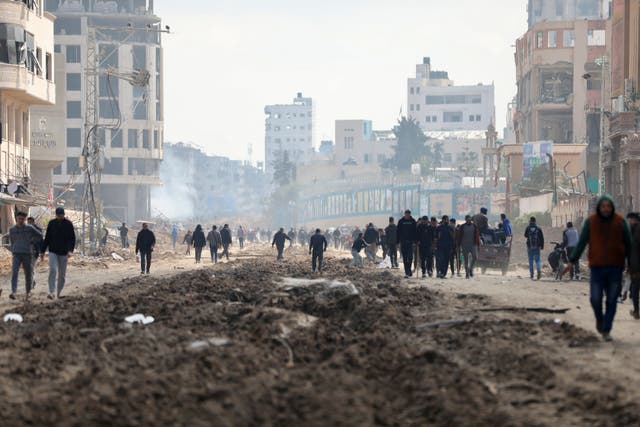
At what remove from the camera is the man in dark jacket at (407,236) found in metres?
25.2

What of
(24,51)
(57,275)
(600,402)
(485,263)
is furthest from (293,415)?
(24,51)

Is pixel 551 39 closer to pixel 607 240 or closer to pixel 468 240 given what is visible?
pixel 468 240

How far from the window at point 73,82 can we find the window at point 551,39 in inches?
1907

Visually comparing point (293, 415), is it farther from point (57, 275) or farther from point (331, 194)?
point (331, 194)

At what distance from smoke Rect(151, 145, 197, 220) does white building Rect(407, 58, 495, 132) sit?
1524 inches

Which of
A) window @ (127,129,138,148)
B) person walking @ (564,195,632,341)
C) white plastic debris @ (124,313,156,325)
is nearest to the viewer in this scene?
person walking @ (564,195,632,341)

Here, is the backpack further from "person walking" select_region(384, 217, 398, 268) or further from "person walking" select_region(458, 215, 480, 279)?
"person walking" select_region(384, 217, 398, 268)

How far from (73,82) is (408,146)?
4505 cm

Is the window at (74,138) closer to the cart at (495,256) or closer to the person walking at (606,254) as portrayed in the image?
the cart at (495,256)

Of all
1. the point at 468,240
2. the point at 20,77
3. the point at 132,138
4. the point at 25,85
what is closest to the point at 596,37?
the point at 132,138

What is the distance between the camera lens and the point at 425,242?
25844 mm

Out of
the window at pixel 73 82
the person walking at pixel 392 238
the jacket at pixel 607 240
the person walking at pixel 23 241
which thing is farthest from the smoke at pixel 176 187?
the jacket at pixel 607 240

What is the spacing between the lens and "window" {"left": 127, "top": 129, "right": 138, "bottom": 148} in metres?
113

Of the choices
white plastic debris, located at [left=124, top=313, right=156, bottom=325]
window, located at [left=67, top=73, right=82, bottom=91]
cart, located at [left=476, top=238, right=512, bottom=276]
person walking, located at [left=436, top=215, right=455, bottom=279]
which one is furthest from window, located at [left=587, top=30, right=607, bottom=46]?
white plastic debris, located at [left=124, top=313, right=156, bottom=325]
